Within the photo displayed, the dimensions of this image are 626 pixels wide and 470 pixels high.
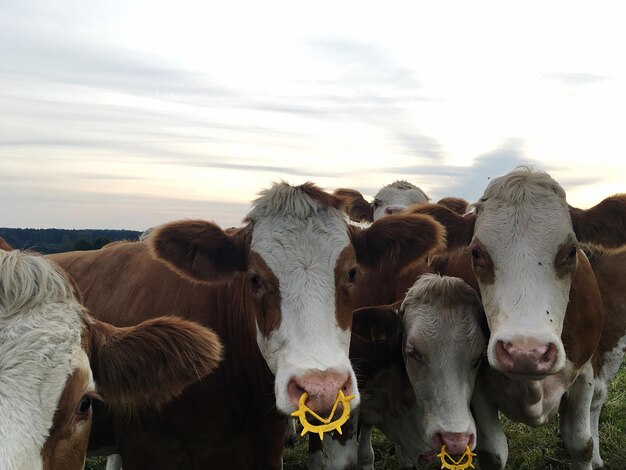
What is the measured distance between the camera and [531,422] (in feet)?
17.0

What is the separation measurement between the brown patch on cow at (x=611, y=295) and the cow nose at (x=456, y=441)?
111 inches

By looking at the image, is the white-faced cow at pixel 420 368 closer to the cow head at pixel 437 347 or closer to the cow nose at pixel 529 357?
the cow head at pixel 437 347

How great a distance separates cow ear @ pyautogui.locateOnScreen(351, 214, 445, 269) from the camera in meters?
4.29

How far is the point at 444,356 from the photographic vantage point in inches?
183

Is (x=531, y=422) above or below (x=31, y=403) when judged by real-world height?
below

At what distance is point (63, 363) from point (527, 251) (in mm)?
3005

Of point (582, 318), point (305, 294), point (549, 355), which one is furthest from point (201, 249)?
point (582, 318)

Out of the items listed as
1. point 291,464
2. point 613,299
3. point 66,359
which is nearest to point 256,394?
point 66,359

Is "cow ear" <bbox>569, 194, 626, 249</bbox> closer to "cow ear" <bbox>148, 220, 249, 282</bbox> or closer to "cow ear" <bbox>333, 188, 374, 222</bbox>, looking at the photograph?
"cow ear" <bbox>148, 220, 249, 282</bbox>

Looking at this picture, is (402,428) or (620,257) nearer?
(402,428)

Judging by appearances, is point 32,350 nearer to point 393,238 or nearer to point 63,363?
point 63,363

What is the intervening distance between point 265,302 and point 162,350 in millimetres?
765

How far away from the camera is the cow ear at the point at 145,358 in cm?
313

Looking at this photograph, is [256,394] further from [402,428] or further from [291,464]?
[291,464]
